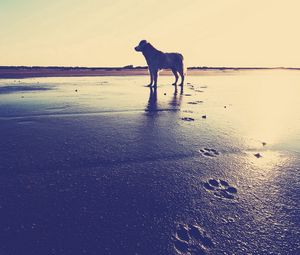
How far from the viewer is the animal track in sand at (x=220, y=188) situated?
8.32 ft

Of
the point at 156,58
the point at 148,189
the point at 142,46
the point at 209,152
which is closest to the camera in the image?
the point at 148,189

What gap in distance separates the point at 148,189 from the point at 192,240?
34.1 inches

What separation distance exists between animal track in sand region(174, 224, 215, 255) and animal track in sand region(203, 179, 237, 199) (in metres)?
0.65

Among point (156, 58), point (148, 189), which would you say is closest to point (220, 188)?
point (148, 189)

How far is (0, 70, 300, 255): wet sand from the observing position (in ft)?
6.12

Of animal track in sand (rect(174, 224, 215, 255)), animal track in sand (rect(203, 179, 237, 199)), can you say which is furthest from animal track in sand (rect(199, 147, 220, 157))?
animal track in sand (rect(174, 224, 215, 255))

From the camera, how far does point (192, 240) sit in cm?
188

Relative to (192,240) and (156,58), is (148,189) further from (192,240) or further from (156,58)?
(156,58)

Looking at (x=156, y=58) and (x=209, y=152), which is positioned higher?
(x=156, y=58)

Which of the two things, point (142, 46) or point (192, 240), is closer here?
point (192, 240)

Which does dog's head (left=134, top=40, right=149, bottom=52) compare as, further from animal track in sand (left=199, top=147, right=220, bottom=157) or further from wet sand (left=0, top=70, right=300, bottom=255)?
animal track in sand (left=199, top=147, right=220, bottom=157)

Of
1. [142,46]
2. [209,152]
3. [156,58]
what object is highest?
[142,46]

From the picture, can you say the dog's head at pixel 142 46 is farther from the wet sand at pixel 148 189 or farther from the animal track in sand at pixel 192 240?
the animal track in sand at pixel 192 240

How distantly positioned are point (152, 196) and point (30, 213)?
1176 millimetres
